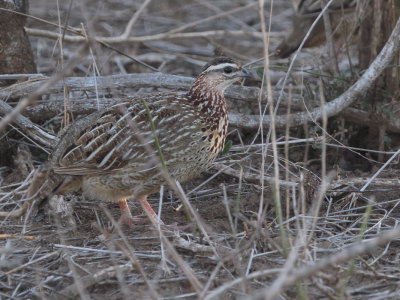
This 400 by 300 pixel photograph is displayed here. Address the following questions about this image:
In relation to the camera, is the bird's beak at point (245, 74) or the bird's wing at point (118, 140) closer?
the bird's wing at point (118, 140)

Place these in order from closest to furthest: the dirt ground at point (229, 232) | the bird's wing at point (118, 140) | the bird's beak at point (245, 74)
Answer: the dirt ground at point (229, 232) < the bird's wing at point (118, 140) < the bird's beak at point (245, 74)

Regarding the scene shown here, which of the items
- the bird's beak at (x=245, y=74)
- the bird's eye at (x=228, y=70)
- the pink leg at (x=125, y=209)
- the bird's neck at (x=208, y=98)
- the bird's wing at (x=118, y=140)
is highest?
the bird's eye at (x=228, y=70)

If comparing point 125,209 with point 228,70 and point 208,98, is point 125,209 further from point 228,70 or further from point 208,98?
point 228,70

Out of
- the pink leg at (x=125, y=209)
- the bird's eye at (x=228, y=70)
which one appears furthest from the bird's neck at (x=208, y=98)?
the pink leg at (x=125, y=209)

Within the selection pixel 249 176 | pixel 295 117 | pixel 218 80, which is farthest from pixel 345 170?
pixel 218 80

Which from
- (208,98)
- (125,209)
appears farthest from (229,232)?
(208,98)

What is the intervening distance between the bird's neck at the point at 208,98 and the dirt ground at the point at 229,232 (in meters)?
0.52

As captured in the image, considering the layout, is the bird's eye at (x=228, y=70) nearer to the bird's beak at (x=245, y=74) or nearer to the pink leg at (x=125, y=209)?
the bird's beak at (x=245, y=74)

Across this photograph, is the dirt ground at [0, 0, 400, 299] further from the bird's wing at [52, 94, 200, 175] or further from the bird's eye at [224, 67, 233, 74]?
the bird's eye at [224, 67, 233, 74]

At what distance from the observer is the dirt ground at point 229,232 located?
341cm

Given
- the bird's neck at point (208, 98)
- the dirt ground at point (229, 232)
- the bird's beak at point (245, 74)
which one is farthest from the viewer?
the bird's beak at point (245, 74)

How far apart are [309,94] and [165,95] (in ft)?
6.21

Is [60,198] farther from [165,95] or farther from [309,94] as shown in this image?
[309,94]

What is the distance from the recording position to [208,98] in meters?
4.79
